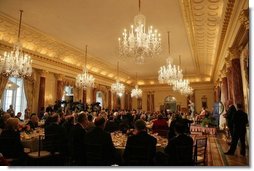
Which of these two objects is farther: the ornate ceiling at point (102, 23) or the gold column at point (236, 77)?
the gold column at point (236, 77)

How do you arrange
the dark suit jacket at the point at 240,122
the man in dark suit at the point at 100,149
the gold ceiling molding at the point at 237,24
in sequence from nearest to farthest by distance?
the man in dark suit at the point at 100,149 < the gold ceiling molding at the point at 237,24 < the dark suit jacket at the point at 240,122

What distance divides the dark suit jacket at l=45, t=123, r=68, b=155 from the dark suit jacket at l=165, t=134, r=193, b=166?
8.50ft

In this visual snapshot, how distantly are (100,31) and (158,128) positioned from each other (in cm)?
488

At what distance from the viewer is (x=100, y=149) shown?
3410mm

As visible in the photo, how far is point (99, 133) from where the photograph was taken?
3500mm

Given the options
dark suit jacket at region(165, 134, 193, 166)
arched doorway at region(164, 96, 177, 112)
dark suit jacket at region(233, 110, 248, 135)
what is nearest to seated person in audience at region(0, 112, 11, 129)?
dark suit jacket at region(165, 134, 193, 166)

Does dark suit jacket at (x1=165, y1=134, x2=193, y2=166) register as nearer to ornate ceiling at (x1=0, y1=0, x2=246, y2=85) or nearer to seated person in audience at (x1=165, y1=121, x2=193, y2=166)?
seated person in audience at (x1=165, y1=121, x2=193, y2=166)

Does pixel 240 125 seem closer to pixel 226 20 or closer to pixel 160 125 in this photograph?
pixel 160 125

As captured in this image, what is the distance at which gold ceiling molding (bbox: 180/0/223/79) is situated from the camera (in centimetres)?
639

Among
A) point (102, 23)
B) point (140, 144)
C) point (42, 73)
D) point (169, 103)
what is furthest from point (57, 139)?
point (169, 103)

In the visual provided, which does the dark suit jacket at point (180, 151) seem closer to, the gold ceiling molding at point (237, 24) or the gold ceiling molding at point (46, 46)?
the gold ceiling molding at point (237, 24)

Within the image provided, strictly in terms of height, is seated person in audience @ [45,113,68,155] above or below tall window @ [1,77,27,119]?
below

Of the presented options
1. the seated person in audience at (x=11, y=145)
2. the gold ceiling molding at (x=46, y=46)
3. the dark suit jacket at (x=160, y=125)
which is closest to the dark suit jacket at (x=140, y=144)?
the seated person in audience at (x=11, y=145)

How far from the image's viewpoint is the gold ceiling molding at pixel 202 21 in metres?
6.39
